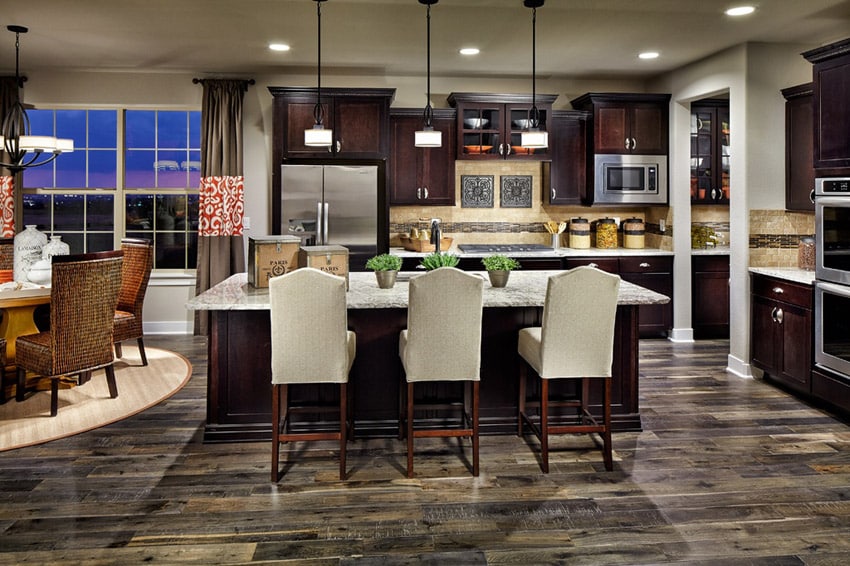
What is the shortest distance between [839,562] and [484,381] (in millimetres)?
1922

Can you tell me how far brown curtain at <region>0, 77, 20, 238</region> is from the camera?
21.4ft

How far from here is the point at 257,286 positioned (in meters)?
3.95

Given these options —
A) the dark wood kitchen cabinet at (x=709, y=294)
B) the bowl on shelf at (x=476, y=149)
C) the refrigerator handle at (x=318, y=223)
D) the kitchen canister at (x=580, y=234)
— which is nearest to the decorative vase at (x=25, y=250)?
A: the refrigerator handle at (x=318, y=223)

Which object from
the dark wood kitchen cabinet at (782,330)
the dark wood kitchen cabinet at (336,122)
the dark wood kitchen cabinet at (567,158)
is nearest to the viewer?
the dark wood kitchen cabinet at (782,330)

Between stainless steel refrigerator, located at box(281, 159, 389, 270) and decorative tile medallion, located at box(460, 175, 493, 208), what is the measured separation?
1.07 metres

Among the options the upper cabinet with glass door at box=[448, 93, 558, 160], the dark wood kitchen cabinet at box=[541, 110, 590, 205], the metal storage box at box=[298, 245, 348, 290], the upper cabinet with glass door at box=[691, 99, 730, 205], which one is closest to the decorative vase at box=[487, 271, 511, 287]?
the metal storage box at box=[298, 245, 348, 290]

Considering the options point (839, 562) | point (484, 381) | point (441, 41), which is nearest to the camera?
point (839, 562)

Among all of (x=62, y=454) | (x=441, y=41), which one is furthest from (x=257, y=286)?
(x=441, y=41)

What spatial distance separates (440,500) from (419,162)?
425cm

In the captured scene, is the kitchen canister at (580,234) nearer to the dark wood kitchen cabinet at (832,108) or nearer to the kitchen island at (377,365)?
the dark wood kitchen cabinet at (832,108)

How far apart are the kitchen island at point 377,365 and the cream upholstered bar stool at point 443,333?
1.15 feet

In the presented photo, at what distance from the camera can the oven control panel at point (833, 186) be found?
13.8 ft

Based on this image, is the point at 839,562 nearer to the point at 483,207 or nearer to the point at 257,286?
the point at 257,286

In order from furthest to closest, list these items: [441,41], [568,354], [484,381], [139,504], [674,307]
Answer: [674,307]
[441,41]
[484,381]
[568,354]
[139,504]
